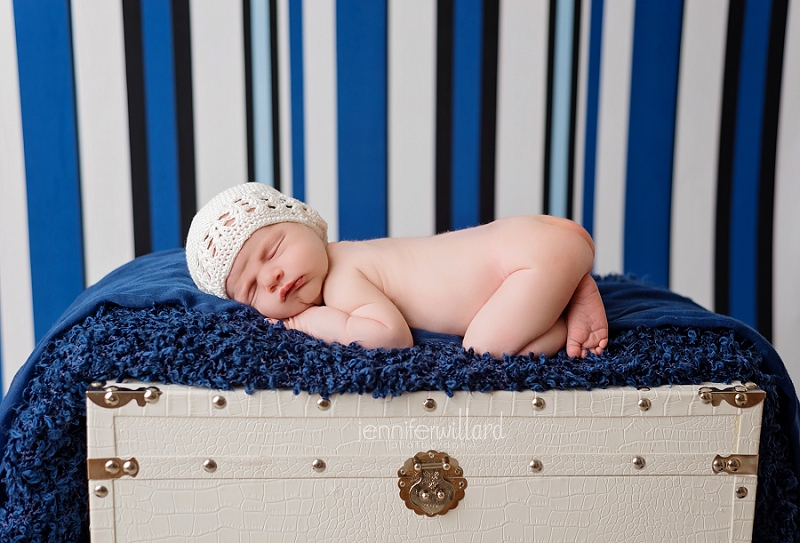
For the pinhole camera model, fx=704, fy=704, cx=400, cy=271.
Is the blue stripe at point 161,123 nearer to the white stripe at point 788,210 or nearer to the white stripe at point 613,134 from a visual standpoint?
the white stripe at point 613,134

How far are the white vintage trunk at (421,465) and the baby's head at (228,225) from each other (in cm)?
24

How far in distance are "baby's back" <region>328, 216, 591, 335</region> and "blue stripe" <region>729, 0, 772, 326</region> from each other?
98 centimetres

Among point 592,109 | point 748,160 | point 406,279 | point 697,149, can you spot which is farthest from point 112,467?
point 748,160

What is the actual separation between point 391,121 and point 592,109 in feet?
1.75

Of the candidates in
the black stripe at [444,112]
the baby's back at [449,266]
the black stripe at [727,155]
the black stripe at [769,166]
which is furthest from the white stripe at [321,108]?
the black stripe at [769,166]

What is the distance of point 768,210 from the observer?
6.35 ft

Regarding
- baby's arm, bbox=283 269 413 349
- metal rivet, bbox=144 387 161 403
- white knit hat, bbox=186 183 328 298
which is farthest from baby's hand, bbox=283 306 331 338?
metal rivet, bbox=144 387 161 403

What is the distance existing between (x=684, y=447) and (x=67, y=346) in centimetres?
93

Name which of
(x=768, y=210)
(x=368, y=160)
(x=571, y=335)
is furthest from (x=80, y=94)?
(x=768, y=210)

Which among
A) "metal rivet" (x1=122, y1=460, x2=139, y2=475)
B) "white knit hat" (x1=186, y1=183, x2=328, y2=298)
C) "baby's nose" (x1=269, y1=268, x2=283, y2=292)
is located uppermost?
"white knit hat" (x1=186, y1=183, x2=328, y2=298)

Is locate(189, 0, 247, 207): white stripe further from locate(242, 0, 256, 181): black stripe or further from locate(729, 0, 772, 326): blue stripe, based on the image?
locate(729, 0, 772, 326): blue stripe

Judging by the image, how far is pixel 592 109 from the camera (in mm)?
1865

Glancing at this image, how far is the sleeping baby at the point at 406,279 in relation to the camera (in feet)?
3.60

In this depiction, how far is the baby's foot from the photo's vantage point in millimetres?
1118
